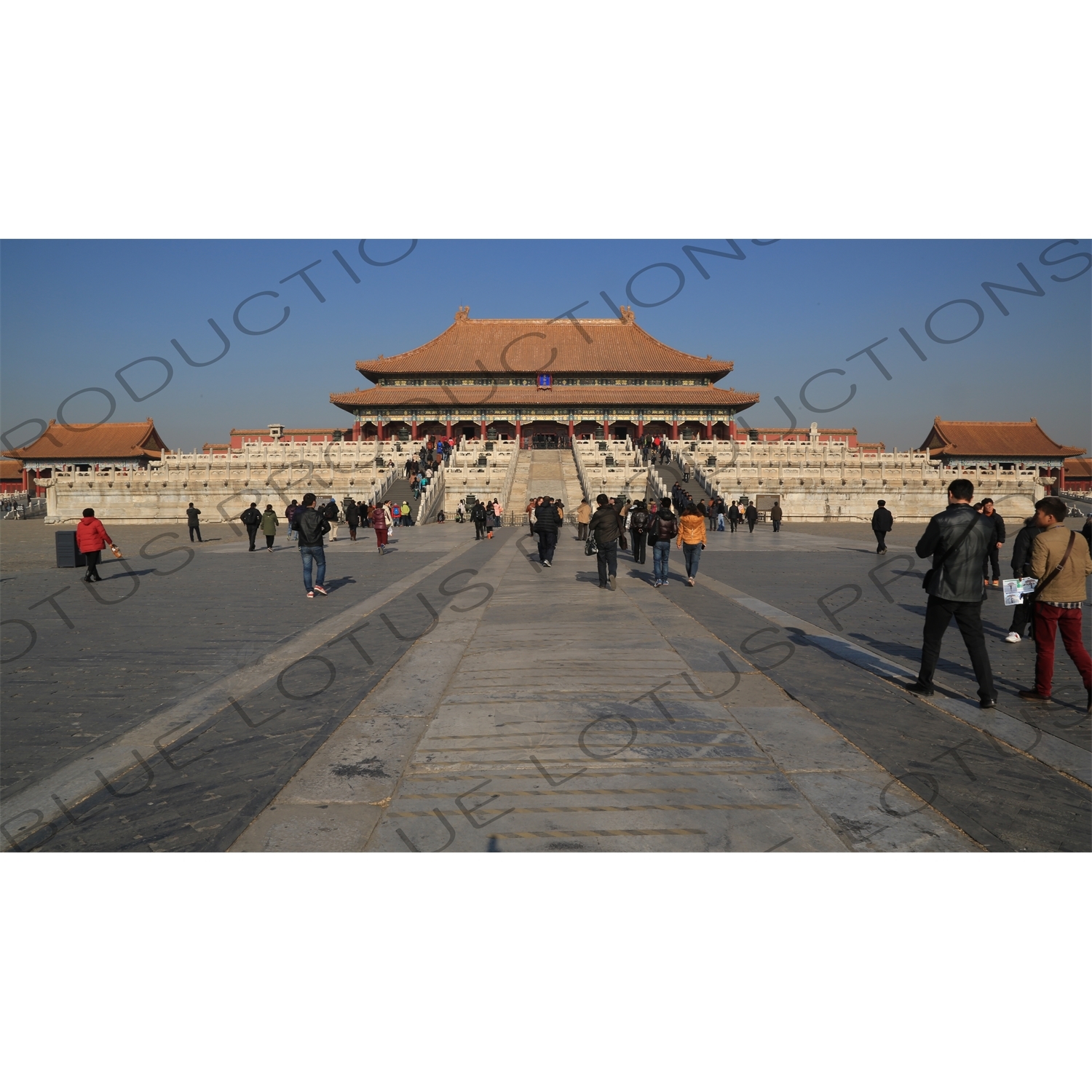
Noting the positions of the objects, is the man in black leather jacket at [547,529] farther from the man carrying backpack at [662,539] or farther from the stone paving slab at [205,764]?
the stone paving slab at [205,764]

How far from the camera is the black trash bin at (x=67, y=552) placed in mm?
12938

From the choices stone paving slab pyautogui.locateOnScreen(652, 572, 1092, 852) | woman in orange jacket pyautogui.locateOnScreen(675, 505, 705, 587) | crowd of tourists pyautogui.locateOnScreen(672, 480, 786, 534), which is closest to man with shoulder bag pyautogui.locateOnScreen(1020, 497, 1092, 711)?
stone paving slab pyautogui.locateOnScreen(652, 572, 1092, 852)

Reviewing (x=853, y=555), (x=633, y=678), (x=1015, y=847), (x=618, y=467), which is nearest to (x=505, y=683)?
(x=633, y=678)

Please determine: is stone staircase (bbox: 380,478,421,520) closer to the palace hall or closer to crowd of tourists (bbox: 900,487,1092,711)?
the palace hall

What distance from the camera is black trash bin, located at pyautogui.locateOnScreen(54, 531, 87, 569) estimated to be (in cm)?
1294

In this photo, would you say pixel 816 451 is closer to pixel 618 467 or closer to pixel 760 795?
pixel 618 467

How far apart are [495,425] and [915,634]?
4307 cm

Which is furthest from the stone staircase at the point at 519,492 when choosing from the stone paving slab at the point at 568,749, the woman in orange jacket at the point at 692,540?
the stone paving slab at the point at 568,749

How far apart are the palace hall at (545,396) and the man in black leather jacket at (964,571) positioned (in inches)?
1636

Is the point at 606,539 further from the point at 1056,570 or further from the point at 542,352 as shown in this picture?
the point at 542,352

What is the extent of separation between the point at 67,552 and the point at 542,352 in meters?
42.2

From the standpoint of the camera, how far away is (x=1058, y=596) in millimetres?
4562

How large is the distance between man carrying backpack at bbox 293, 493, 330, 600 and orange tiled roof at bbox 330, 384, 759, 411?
3829 cm

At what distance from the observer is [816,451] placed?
36.2 meters
